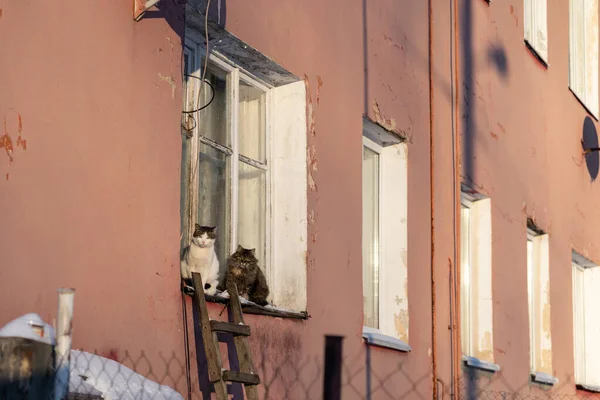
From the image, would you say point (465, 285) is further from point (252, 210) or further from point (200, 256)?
point (200, 256)

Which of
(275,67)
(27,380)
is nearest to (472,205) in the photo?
(275,67)

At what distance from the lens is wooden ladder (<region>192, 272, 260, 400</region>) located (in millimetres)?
6125

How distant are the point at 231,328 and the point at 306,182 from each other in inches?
65.2

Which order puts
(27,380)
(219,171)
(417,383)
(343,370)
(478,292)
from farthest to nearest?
(478,292)
(417,383)
(343,370)
(219,171)
(27,380)

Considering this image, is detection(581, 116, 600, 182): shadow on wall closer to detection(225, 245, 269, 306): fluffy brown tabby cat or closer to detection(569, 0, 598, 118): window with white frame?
detection(569, 0, 598, 118): window with white frame

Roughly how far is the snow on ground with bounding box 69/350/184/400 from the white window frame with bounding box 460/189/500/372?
19.1 ft

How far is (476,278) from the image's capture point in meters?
11.1

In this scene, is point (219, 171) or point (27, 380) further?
point (219, 171)

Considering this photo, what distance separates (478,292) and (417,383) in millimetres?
2140

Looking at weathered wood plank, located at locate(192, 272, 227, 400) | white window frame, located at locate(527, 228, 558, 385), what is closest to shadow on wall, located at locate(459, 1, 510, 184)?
white window frame, located at locate(527, 228, 558, 385)

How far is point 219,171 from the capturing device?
7.24 metres

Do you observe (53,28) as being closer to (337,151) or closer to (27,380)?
(27,380)

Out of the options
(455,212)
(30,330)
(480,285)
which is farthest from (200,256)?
(480,285)

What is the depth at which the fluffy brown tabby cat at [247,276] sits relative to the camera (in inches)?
274
